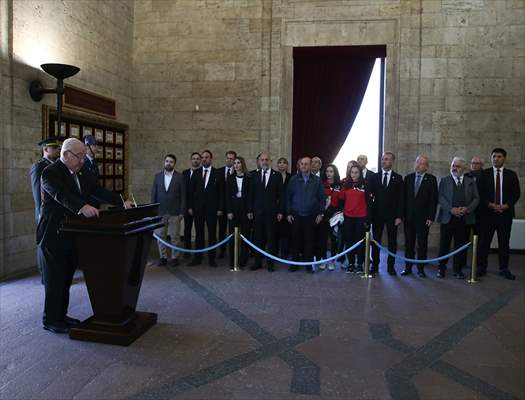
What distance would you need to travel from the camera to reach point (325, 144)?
8.61m

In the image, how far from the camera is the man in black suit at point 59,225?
342 cm

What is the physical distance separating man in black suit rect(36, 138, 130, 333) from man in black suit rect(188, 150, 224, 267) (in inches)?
104

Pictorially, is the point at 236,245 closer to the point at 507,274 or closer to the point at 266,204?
the point at 266,204

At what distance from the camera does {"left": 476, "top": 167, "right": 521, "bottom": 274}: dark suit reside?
598 cm

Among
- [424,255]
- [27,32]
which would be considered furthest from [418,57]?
[27,32]

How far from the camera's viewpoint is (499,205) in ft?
19.5

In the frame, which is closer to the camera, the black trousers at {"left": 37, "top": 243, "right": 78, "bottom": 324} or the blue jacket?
the black trousers at {"left": 37, "top": 243, "right": 78, "bottom": 324}

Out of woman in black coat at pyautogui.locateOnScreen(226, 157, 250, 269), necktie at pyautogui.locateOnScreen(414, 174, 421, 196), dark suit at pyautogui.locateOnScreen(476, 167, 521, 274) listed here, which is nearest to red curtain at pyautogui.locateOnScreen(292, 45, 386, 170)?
woman in black coat at pyautogui.locateOnScreen(226, 157, 250, 269)

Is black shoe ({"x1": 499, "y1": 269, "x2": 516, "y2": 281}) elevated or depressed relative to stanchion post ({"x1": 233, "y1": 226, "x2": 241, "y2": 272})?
depressed

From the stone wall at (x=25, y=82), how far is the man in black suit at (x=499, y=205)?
6135mm

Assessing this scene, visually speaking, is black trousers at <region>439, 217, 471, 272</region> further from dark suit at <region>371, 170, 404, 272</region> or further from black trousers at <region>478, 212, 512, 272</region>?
dark suit at <region>371, 170, 404, 272</region>

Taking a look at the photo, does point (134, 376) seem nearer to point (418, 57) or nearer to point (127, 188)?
point (127, 188)

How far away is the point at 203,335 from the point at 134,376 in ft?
2.74

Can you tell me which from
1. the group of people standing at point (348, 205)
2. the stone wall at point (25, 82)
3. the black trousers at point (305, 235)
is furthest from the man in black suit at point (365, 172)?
the stone wall at point (25, 82)
